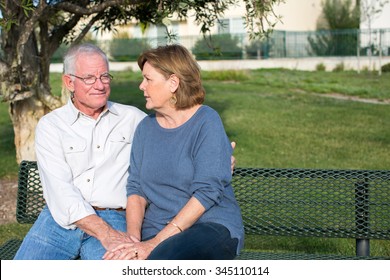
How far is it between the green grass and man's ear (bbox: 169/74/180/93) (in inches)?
94.2

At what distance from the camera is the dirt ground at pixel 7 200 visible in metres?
7.04

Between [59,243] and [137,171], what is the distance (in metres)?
0.57

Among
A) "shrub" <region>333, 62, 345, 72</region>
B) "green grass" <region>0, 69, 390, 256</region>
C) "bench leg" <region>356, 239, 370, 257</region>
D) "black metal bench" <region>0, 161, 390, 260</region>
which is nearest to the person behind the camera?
"black metal bench" <region>0, 161, 390, 260</region>

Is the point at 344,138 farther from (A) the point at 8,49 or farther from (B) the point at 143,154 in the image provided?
(B) the point at 143,154

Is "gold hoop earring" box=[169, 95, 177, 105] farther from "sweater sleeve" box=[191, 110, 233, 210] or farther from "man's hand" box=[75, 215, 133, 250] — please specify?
"man's hand" box=[75, 215, 133, 250]

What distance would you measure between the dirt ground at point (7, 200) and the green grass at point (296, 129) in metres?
0.35

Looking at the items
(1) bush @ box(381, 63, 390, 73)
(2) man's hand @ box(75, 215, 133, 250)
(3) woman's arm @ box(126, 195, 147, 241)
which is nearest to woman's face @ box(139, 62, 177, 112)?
(3) woman's arm @ box(126, 195, 147, 241)

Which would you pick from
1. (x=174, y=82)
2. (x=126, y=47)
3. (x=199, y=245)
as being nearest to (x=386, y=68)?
(x=126, y=47)

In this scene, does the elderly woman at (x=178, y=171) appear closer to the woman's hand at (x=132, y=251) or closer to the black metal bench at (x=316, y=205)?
the woman's hand at (x=132, y=251)

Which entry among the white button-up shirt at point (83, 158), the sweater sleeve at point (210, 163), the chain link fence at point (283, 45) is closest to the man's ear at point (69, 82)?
the white button-up shirt at point (83, 158)

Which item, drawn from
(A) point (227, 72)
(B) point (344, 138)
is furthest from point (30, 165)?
(A) point (227, 72)

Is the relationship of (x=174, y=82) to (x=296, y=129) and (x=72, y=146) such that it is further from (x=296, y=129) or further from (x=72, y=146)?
(x=296, y=129)

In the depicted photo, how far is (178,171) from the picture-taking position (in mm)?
3805

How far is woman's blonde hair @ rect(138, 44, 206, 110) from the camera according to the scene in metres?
3.81
